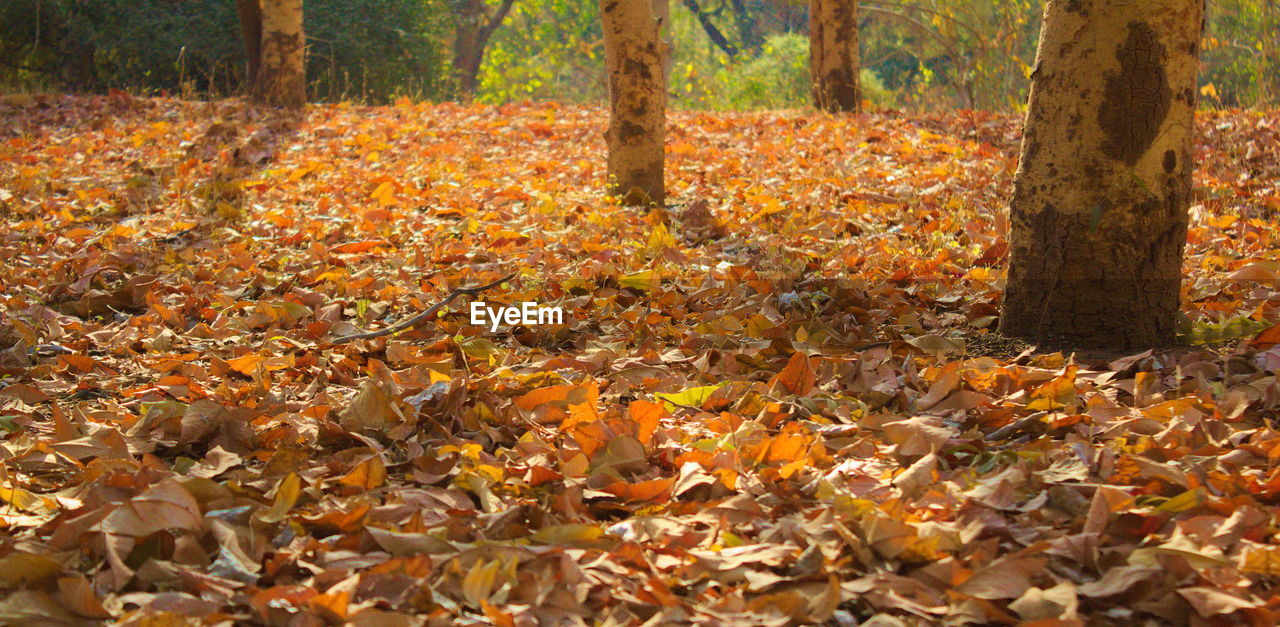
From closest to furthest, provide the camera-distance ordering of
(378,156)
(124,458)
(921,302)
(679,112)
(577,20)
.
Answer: (124,458)
(921,302)
(378,156)
(679,112)
(577,20)

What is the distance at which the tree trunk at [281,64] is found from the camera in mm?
9836

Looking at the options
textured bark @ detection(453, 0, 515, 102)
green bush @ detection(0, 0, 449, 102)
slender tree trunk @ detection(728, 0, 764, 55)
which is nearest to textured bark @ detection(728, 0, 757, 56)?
slender tree trunk @ detection(728, 0, 764, 55)

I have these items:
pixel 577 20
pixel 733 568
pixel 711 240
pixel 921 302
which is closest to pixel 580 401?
pixel 733 568

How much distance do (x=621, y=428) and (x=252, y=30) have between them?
31.2ft

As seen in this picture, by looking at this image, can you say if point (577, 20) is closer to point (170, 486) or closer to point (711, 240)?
point (711, 240)

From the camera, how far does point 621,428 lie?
239cm

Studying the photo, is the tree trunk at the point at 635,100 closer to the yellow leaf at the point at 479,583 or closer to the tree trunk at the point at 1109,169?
the tree trunk at the point at 1109,169

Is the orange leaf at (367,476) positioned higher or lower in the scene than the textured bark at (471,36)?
lower

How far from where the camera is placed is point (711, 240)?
211 inches

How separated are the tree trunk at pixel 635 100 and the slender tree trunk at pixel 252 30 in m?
5.40

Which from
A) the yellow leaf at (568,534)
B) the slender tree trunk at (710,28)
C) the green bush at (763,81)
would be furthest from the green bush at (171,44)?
the slender tree trunk at (710,28)

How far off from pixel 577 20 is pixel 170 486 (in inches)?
1102

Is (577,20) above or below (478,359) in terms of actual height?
above

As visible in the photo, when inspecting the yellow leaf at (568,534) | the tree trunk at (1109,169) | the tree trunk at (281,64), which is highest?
the tree trunk at (281,64)
